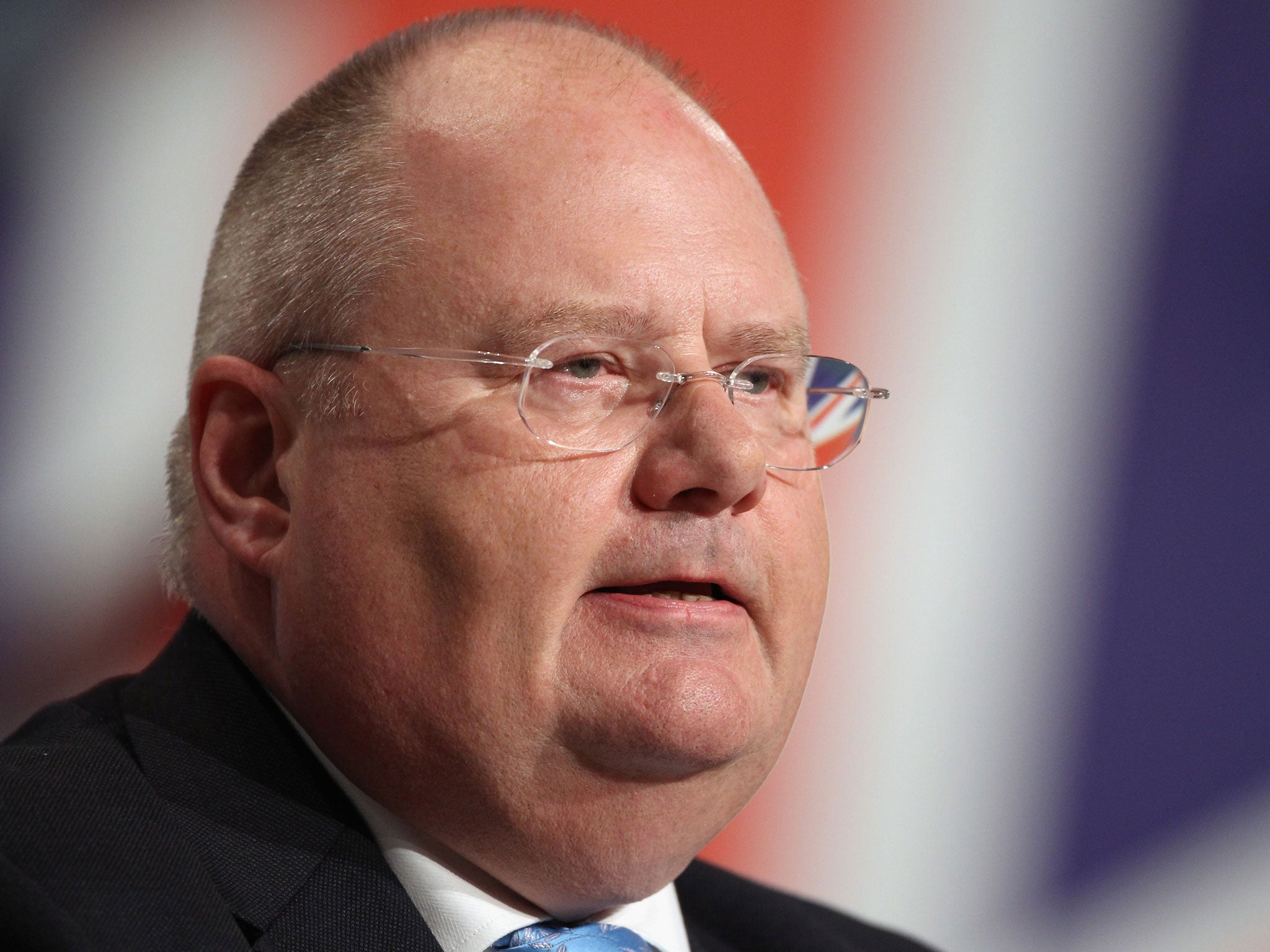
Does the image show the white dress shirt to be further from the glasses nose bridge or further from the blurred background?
the blurred background

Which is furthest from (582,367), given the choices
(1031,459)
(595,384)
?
(1031,459)

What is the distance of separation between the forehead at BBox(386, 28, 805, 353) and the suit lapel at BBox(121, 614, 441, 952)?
0.47 metres

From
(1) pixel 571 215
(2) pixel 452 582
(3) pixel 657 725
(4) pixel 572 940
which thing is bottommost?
(4) pixel 572 940

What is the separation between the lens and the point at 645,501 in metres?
1.31

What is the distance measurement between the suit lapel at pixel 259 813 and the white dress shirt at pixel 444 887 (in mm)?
16

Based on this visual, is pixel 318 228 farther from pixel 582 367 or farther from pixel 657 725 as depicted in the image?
pixel 657 725

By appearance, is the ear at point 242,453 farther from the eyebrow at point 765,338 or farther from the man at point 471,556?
the eyebrow at point 765,338

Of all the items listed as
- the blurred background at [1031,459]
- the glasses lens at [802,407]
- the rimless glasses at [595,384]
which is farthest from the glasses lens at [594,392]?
the blurred background at [1031,459]

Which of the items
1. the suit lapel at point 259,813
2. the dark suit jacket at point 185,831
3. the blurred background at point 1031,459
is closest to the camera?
the dark suit jacket at point 185,831

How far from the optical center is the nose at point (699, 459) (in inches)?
51.0

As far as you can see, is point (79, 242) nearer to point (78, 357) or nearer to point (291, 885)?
point (78, 357)

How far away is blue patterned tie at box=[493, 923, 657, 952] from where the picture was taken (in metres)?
1.35

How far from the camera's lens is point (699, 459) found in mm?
1299

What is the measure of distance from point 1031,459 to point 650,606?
1592 mm
